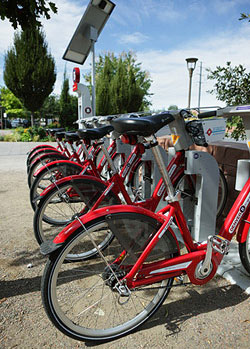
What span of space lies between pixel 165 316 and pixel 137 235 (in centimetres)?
72

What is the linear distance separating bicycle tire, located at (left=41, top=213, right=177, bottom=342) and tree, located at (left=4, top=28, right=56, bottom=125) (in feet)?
56.2

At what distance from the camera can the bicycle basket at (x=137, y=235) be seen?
1772mm

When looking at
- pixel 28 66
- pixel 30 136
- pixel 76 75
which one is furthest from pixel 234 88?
pixel 28 66

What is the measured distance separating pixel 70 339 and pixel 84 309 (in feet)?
0.88

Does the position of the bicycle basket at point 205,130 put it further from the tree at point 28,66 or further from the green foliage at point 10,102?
the green foliage at point 10,102

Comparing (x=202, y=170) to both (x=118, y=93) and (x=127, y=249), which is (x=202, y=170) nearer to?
(x=127, y=249)

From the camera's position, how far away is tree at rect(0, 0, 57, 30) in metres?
2.68

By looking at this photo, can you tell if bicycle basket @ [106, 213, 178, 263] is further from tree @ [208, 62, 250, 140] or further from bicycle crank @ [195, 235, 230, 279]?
tree @ [208, 62, 250, 140]

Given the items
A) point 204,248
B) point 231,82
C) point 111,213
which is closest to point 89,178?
point 111,213

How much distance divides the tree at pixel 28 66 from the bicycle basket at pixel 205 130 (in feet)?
55.9

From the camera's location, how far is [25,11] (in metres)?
2.83

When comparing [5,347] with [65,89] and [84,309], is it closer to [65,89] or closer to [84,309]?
[84,309]

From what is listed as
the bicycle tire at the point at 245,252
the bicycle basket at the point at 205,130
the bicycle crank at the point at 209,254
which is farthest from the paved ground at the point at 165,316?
the bicycle basket at the point at 205,130

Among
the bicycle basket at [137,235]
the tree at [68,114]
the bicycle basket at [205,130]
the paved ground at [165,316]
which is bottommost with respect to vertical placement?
the paved ground at [165,316]
